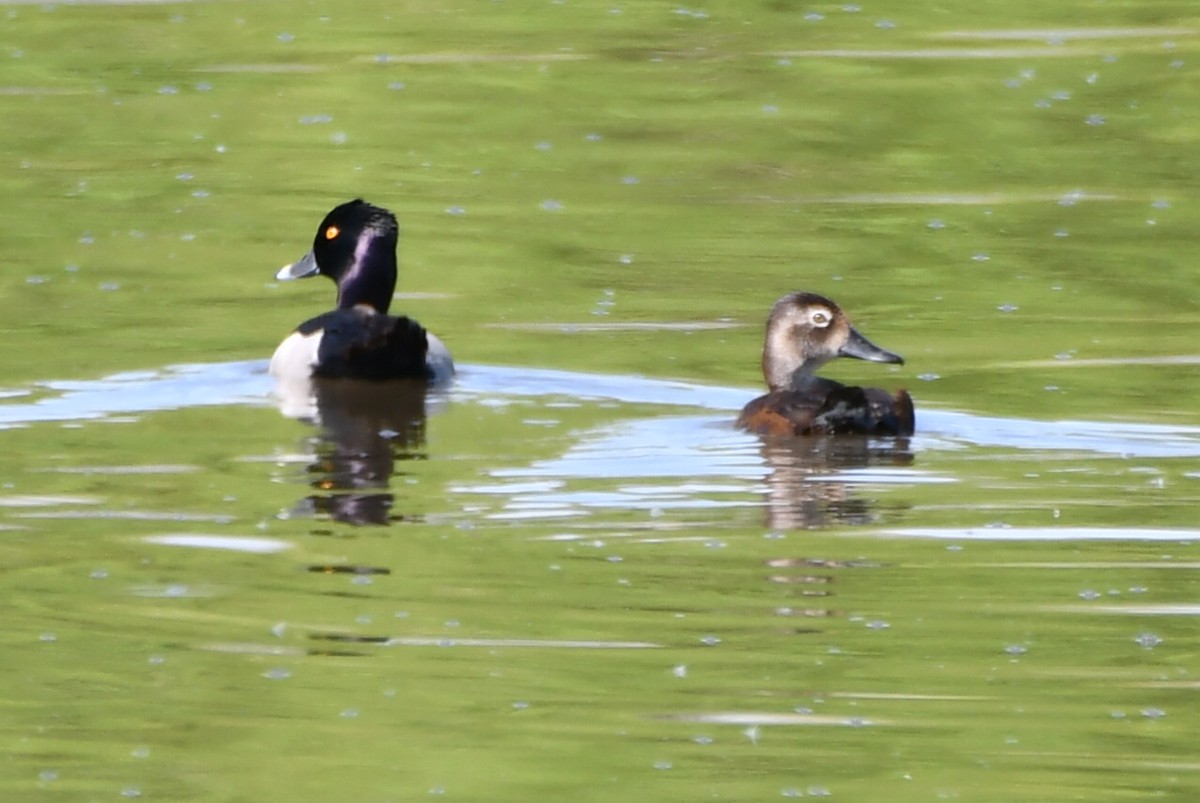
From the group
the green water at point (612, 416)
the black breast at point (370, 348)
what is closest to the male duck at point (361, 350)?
the black breast at point (370, 348)

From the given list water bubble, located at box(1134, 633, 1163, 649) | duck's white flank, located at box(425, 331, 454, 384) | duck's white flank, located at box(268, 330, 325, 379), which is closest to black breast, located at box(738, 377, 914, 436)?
duck's white flank, located at box(425, 331, 454, 384)

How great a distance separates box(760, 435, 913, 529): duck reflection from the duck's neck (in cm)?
398

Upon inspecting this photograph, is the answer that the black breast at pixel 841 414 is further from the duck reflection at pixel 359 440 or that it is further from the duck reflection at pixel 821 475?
the duck reflection at pixel 359 440

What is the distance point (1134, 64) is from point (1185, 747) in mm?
14541

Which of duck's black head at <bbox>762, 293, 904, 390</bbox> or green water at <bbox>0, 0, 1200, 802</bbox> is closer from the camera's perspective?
green water at <bbox>0, 0, 1200, 802</bbox>

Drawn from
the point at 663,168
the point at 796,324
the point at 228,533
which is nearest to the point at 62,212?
the point at 663,168

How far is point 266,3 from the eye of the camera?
913 inches

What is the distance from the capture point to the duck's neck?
14023mm

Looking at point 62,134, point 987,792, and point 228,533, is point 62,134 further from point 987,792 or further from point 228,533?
point 987,792

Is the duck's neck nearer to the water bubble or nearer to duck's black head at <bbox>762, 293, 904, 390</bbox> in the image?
duck's black head at <bbox>762, 293, 904, 390</bbox>

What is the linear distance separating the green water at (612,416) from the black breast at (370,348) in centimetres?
31

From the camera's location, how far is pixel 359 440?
1113 cm

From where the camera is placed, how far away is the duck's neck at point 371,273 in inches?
552

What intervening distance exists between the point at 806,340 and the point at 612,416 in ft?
3.23
